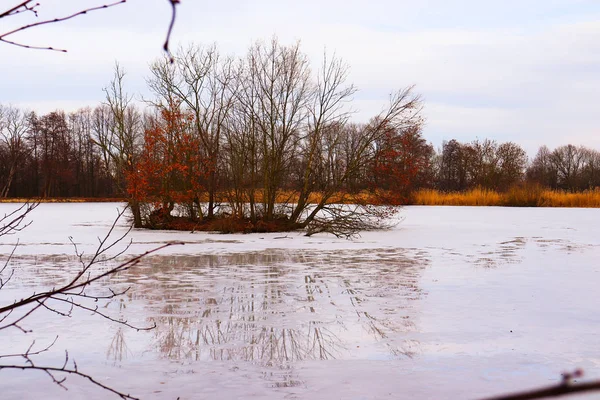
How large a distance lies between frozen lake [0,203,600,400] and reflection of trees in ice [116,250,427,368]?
0.02m

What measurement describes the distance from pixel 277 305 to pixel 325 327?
1349 mm

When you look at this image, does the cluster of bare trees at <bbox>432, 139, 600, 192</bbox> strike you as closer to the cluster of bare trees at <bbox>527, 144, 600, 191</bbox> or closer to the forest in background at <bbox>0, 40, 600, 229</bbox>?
the cluster of bare trees at <bbox>527, 144, 600, 191</bbox>

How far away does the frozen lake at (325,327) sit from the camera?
16.3ft

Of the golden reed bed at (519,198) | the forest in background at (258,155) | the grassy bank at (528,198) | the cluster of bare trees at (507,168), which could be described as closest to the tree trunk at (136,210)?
the forest in background at (258,155)

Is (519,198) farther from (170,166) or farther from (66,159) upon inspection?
(66,159)

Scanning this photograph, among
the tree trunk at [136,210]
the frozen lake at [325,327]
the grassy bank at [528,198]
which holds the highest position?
the grassy bank at [528,198]

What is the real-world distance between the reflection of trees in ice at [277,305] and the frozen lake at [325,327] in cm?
2

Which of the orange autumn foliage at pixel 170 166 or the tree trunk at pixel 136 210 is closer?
the orange autumn foliage at pixel 170 166

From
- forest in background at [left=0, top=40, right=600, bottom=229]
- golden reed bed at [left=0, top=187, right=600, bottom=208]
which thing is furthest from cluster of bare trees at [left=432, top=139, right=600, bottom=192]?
forest in background at [left=0, top=40, right=600, bottom=229]

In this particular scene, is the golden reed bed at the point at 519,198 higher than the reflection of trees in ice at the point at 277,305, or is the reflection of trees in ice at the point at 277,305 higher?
the golden reed bed at the point at 519,198

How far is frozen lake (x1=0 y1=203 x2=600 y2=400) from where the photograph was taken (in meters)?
4.95

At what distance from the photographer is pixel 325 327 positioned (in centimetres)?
684

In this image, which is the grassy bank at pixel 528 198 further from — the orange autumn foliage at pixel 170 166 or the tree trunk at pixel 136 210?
the tree trunk at pixel 136 210

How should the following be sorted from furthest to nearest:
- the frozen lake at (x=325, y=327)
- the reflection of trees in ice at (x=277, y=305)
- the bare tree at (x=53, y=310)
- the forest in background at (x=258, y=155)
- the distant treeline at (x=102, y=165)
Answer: the distant treeline at (x=102, y=165), the forest in background at (x=258, y=155), the reflection of trees in ice at (x=277, y=305), the frozen lake at (x=325, y=327), the bare tree at (x=53, y=310)
